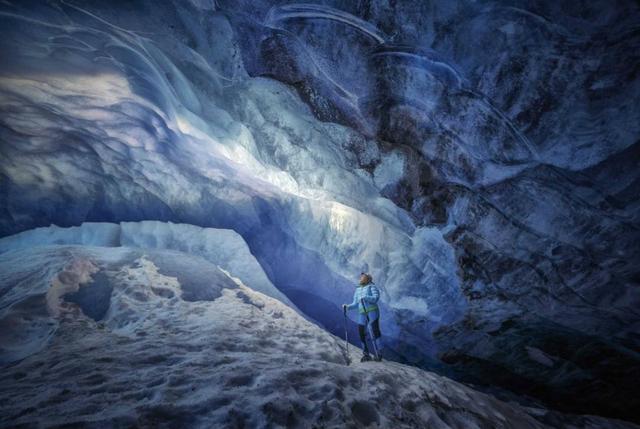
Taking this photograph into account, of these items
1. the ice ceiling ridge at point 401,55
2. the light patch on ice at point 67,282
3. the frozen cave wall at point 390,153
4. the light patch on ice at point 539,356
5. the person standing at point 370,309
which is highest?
the ice ceiling ridge at point 401,55

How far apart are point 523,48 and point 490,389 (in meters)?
11.0

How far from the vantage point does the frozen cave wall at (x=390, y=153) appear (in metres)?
4.58

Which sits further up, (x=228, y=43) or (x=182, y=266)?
(x=228, y=43)

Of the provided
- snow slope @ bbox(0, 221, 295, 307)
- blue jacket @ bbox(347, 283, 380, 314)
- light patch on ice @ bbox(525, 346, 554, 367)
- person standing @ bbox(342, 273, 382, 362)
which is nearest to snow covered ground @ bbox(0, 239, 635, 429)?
person standing @ bbox(342, 273, 382, 362)

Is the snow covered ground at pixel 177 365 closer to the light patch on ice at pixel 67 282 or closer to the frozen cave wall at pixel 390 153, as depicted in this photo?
the light patch on ice at pixel 67 282

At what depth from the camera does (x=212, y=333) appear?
5426 millimetres

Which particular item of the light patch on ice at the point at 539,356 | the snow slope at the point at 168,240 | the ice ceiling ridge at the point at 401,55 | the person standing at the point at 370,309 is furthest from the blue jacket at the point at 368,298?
the light patch on ice at the point at 539,356

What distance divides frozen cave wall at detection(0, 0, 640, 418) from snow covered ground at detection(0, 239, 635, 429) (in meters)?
2.46

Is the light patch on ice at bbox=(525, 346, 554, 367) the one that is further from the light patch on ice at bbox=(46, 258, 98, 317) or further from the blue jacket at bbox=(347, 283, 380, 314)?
the light patch on ice at bbox=(46, 258, 98, 317)

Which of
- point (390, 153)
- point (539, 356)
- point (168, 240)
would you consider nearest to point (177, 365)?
point (390, 153)

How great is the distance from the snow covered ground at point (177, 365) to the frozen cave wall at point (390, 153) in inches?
96.7

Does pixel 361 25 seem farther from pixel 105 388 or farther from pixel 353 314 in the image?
pixel 353 314

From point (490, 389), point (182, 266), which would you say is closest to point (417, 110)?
point (182, 266)

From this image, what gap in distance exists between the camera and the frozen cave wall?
15.0 ft
